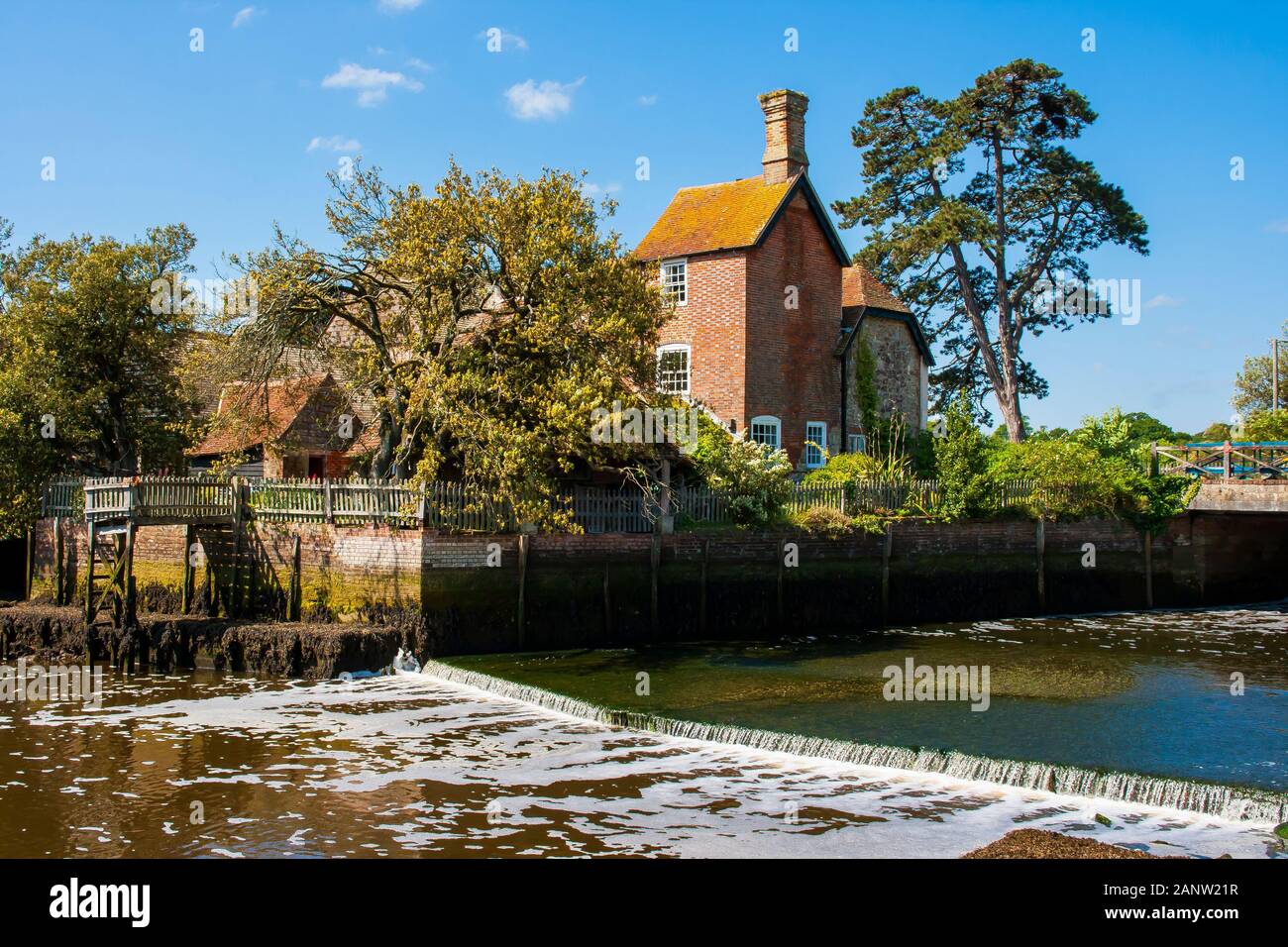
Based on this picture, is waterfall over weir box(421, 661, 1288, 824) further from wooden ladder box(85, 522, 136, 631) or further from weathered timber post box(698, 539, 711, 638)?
wooden ladder box(85, 522, 136, 631)

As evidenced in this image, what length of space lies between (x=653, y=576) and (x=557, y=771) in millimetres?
11768

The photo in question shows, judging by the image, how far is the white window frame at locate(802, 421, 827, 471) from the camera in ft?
121

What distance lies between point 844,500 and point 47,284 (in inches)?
883

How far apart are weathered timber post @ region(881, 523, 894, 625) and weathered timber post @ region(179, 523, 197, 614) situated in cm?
1720

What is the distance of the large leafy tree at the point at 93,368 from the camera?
31.7 meters

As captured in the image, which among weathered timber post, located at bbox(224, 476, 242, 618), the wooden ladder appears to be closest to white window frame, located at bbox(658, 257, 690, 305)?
weathered timber post, located at bbox(224, 476, 242, 618)

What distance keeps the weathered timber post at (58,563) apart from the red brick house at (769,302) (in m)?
17.2

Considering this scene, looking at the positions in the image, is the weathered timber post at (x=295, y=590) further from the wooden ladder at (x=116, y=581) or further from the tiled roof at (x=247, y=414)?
the tiled roof at (x=247, y=414)

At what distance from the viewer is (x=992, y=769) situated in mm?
14773

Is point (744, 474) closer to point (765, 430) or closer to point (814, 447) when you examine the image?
point (765, 430)

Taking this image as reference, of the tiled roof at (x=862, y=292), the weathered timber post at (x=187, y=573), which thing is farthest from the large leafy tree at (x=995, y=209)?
the weathered timber post at (x=187, y=573)

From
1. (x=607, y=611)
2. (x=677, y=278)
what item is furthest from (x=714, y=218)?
(x=607, y=611)
